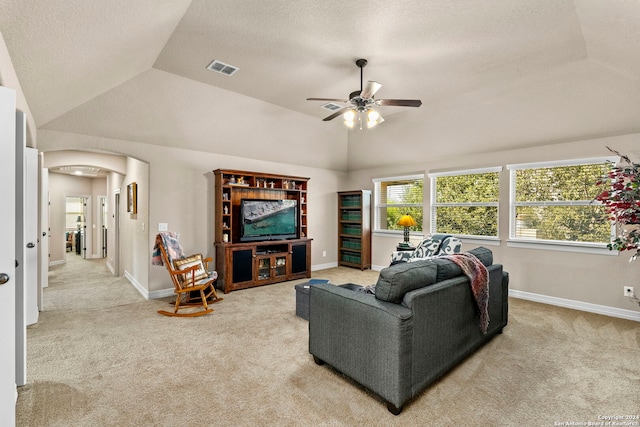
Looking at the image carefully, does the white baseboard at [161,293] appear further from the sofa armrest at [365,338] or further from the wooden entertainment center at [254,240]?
the sofa armrest at [365,338]

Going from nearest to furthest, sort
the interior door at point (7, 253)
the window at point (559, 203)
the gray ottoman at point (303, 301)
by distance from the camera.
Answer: the interior door at point (7, 253) → the gray ottoman at point (303, 301) → the window at point (559, 203)

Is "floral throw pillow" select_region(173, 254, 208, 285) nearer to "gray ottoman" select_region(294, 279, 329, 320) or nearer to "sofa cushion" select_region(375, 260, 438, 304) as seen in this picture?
"gray ottoman" select_region(294, 279, 329, 320)

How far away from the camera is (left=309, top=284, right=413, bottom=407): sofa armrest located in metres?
1.91

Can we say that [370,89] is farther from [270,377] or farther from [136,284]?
[136,284]

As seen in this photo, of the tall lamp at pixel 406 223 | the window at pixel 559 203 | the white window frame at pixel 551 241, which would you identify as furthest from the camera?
the tall lamp at pixel 406 223

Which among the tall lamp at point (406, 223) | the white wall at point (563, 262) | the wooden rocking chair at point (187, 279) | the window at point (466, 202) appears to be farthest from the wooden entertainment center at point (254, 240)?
the white wall at point (563, 262)

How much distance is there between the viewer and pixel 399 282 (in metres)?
2.04

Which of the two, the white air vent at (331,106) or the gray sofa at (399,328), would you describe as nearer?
the gray sofa at (399,328)

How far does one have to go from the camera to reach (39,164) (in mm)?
3928

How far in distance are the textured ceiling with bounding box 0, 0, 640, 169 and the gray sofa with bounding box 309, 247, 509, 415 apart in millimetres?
2207

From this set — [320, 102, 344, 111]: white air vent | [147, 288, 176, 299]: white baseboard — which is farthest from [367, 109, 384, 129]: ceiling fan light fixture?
[147, 288, 176, 299]: white baseboard

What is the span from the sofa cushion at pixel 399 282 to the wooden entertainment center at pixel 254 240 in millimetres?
3368

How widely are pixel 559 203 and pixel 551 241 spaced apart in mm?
561

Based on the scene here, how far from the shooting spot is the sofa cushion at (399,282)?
2045mm
